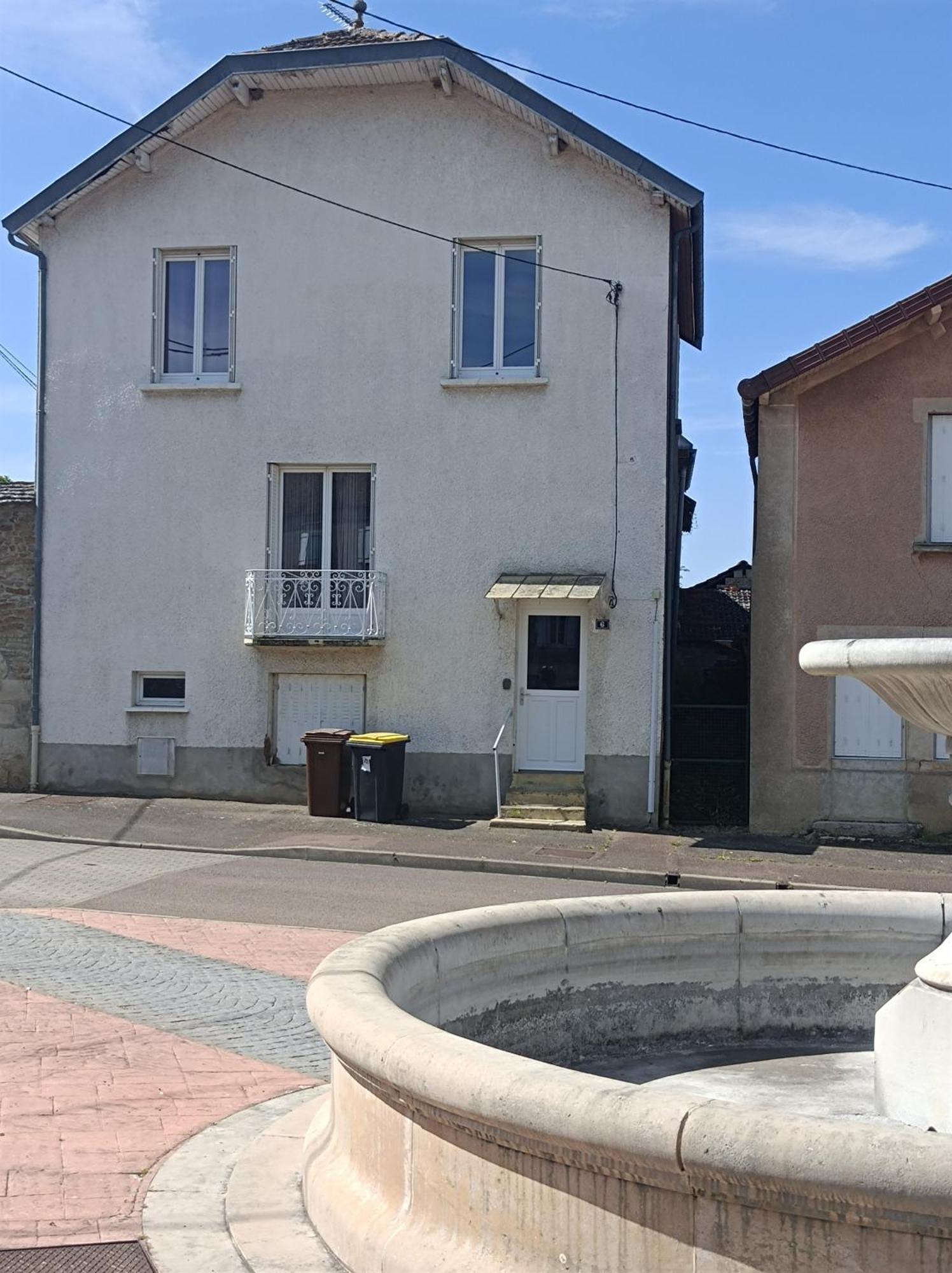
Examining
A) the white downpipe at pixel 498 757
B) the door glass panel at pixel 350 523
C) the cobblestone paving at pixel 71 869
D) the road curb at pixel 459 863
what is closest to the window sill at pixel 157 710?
the door glass panel at pixel 350 523

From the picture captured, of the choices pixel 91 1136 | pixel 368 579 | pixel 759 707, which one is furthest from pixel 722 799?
pixel 91 1136

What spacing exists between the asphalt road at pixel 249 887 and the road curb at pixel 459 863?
15cm

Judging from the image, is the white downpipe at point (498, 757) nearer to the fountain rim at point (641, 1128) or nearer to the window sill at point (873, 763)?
the window sill at point (873, 763)

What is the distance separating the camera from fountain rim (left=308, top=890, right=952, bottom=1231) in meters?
3.13

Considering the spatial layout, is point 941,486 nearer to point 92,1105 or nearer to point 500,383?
point 500,383

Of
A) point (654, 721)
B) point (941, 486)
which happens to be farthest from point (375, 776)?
point (941, 486)

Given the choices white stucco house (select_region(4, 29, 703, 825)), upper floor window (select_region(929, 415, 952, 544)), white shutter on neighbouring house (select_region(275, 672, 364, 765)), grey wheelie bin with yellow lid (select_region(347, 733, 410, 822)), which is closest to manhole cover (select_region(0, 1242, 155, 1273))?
grey wheelie bin with yellow lid (select_region(347, 733, 410, 822))

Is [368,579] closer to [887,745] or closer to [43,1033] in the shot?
[887,745]

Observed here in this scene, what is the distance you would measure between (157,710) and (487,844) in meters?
5.59

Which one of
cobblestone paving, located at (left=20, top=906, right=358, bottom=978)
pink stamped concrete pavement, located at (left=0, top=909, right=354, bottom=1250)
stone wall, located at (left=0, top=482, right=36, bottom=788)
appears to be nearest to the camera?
pink stamped concrete pavement, located at (left=0, top=909, right=354, bottom=1250)

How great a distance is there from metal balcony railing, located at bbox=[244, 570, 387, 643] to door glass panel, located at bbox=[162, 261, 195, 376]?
3280 mm

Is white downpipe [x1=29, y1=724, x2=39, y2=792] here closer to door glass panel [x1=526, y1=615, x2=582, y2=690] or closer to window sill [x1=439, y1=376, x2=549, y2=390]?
door glass panel [x1=526, y1=615, x2=582, y2=690]

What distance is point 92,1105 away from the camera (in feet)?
20.4

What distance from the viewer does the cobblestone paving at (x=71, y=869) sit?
1241 centimetres
